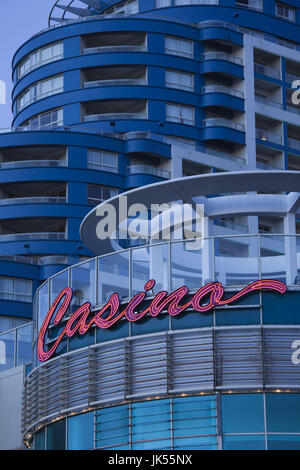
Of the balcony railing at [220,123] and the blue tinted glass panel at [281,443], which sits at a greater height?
the balcony railing at [220,123]

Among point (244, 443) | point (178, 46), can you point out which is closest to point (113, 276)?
point (244, 443)

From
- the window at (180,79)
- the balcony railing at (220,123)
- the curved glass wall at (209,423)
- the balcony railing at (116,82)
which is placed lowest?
the curved glass wall at (209,423)

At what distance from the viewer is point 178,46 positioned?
11369cm

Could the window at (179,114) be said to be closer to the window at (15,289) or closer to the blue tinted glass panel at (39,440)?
the window at (15,289)

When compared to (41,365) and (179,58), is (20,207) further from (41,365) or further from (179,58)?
(41,365)

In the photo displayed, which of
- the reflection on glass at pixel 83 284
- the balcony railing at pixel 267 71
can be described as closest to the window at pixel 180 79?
the balcony railing at pixel 267 71

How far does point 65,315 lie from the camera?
53406mm

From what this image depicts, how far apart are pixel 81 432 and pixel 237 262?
8956 mm

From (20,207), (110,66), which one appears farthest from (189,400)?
(110,66)

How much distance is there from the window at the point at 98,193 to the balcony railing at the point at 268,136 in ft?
54.5

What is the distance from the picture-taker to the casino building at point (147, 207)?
4800 centimetres

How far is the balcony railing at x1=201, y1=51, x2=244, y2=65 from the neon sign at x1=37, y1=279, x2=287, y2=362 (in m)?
63.4

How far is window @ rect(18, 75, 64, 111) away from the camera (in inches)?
4483
